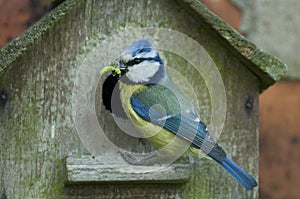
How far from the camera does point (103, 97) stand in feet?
10.5

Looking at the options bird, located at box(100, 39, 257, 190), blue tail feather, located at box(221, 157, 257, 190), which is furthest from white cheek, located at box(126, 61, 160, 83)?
blue tail feather, located at box(221, 157, 257, 190)

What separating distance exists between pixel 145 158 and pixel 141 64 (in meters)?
0.25

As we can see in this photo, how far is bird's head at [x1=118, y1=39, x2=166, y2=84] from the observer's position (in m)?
3.17

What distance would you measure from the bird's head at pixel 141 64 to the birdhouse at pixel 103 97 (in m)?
0.06

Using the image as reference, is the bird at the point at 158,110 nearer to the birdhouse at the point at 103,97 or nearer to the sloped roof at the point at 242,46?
the birdhouse at the point at 103,97

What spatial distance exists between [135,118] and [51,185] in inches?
11.0

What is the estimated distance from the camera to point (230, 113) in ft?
10.9

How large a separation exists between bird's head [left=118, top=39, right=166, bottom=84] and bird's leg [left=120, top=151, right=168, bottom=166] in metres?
0.19

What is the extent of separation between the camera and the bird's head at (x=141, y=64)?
3174mm

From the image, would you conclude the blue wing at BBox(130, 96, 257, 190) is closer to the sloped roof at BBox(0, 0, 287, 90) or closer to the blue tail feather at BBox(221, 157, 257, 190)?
the blue tail feather at BBox(221, 157, 257, 190)

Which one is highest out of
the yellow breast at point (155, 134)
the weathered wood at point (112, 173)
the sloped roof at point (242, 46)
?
the sloped roof at point (242, 46)

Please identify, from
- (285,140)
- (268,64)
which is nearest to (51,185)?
(268,64)

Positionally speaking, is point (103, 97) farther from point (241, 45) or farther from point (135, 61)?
point (241, 45)

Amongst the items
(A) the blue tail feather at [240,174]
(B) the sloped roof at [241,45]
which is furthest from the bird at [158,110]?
(B) the sloped roof at [241,45]
